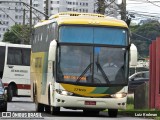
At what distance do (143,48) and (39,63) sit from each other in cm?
7096

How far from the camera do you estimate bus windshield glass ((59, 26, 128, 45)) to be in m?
22.2

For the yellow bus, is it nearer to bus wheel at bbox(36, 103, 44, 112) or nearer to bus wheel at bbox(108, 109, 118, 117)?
bus wheel at bbox(108, 109, 118, 117)

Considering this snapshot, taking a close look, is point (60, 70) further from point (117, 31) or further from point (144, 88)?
point (144, 88)

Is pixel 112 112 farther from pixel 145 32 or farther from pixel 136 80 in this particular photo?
pixel 145 32

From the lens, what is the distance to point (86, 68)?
2192 cm

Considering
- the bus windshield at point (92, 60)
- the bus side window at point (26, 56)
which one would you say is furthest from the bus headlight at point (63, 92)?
the bus side window at point (26, 56)

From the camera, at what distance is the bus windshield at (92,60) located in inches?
861

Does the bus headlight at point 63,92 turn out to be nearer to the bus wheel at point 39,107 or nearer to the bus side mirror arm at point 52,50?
the bus side mirror arm at point 52,50

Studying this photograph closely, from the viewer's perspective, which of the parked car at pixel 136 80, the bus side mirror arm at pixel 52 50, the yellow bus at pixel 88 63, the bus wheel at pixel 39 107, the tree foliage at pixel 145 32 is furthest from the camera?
the tree foliage at pixel 145 32

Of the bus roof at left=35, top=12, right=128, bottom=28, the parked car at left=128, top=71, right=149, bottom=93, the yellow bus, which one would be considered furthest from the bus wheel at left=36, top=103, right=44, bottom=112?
the parked car at left=128, top=71, right=149, bottom=93

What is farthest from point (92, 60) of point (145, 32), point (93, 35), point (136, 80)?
point (145, 32)

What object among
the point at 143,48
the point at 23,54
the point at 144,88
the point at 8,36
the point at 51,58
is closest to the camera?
the point at 51,58

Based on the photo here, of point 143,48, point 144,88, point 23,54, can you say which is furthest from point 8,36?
point 144,88

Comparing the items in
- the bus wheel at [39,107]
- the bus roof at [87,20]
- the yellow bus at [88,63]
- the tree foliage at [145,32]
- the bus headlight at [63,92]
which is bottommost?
the bus wheel at [39,107]
